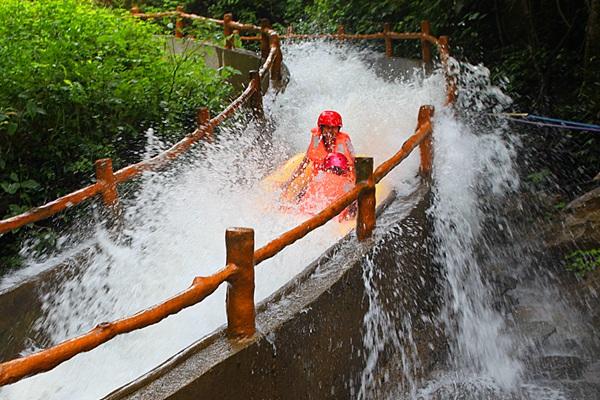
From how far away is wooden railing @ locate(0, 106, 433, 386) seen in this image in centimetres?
235

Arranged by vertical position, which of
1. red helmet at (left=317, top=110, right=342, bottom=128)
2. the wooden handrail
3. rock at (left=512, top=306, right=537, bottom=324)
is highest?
the wooden handrail

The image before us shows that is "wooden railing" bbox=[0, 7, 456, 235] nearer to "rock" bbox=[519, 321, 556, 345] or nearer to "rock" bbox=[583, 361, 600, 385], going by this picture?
"rock" bbox=[519, 321, 556, 345]

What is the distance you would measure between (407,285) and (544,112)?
474 cm

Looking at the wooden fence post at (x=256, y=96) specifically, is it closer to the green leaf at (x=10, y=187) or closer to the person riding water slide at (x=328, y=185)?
the person riding water slide at (x=328, y=185)

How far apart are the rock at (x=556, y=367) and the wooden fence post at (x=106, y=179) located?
3702 mm

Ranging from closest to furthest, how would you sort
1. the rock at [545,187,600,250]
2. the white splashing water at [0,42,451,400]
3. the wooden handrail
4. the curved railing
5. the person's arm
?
the wooden handrail
the curved railing
the white splashing water at [0,42,451,400]
the rock at [545,187,600,250]
the person's arm

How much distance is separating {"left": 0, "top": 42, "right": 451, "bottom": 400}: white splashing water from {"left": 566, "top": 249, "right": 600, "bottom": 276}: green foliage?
5.61 feet

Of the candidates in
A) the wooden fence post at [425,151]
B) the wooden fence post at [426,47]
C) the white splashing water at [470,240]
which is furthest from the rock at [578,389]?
the wooden fence post at [426,47]

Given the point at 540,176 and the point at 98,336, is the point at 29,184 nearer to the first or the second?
the point at 98,336

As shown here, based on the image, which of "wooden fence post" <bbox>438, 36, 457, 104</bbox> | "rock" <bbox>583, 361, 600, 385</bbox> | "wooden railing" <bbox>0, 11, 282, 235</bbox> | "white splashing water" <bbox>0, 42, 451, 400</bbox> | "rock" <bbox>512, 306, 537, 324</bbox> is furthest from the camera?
"wooden fence post" <bbox>438, 36, 457, 104</bbox>

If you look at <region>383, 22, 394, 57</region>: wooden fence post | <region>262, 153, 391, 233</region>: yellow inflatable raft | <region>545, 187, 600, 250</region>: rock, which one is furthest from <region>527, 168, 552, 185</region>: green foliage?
<region>383, 22, 394, 57</region>: wooden fence post

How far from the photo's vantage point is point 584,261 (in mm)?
6172

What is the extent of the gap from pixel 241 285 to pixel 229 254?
18 centimetres

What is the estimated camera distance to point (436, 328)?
5.47 meters
